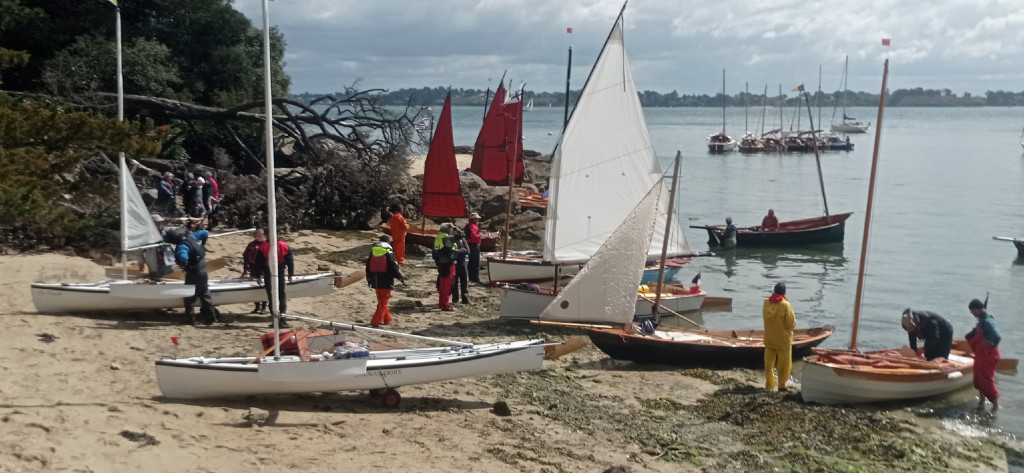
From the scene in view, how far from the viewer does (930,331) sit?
14.5 metres

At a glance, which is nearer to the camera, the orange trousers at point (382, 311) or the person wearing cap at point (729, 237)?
the orange trousers at point (382, 311)

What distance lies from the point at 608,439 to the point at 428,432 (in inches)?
82.0

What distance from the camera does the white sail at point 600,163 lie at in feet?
57.4

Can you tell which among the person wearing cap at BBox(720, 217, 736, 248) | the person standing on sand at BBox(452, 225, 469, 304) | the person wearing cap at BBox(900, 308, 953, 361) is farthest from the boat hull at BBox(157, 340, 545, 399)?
the person wearing cap at BBox(720, 217, 736, 248)

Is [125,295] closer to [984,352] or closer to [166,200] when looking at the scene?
[166,200]

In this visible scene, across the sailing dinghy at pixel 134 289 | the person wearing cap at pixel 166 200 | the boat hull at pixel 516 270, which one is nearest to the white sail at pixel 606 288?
the sailing dinghy at pixel 134 289

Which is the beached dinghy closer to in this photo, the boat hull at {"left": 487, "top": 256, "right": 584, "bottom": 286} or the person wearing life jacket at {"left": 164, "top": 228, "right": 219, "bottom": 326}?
the person wearing life jacket at {"left": 164, "top": 228, "right": 219, "bottom": 326}

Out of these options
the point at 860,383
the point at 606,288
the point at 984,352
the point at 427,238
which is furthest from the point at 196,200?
the point at 984,352

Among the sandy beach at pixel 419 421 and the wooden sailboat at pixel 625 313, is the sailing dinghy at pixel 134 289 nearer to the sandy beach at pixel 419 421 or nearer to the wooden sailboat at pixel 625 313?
the sandy beach at pixel 419 421

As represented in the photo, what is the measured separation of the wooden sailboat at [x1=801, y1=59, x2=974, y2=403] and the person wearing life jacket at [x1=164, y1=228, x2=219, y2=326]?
8.67 meters

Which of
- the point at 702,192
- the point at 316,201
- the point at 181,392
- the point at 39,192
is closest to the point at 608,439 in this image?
the point at 181,392

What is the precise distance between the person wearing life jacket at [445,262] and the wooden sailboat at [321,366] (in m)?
5.19

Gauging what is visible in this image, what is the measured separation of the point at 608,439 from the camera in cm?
1104

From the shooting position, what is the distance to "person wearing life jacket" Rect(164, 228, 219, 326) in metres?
14.1
